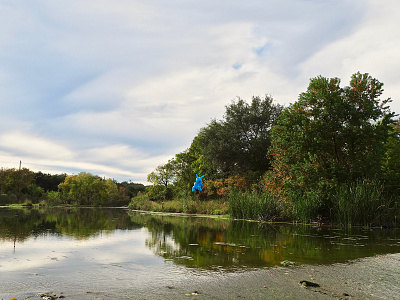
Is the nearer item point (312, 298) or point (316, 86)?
point (312, 298)

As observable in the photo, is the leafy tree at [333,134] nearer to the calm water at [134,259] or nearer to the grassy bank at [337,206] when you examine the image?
the grassy bank at [337,206]

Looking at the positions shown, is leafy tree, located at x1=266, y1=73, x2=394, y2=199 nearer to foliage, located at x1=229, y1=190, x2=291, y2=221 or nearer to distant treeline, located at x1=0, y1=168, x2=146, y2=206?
foliage, located at x1=229, y1=190, x2=291, y2=221

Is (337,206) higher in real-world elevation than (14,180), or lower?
lower

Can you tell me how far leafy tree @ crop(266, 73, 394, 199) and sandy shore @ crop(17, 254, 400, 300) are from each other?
944cm

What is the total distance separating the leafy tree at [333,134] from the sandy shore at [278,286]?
31.0 ft

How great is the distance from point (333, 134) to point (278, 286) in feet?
39.3

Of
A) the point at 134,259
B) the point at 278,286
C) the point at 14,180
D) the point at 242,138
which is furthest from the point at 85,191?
the point at 278,286

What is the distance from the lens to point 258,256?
16.7ft

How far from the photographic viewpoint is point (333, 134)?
1388 centimetres

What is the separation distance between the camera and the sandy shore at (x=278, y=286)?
9.59ft

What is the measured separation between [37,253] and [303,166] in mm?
10706

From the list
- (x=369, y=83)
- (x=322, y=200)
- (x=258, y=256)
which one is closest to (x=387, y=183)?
(x=322, y=200)

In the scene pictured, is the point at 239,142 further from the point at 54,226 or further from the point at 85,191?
the point at 85,191

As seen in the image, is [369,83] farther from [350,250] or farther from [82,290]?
[82,290]
